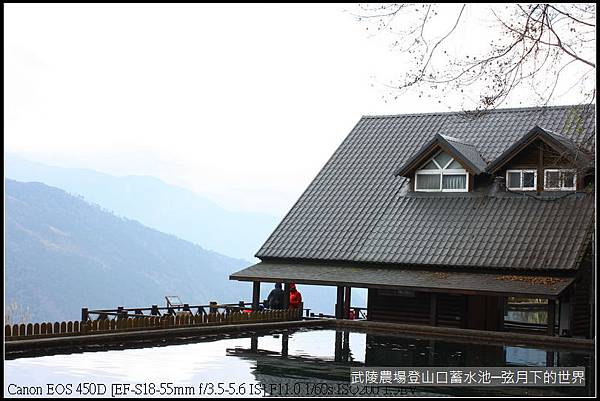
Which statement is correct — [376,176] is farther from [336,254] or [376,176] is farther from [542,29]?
[542,29]

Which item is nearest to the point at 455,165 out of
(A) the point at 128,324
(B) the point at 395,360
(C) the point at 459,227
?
(C) the point at 459,227

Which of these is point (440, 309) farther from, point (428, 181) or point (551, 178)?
point (551, 178)

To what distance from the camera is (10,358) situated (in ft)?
61.1

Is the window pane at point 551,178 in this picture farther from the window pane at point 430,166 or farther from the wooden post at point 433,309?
the wooden post at point 433,309

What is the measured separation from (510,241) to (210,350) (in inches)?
493

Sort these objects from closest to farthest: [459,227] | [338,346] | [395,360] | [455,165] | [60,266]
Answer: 1. [395,360]
2. [338,346]
3. [459,227]
4. [455,165]
5. [60,266]

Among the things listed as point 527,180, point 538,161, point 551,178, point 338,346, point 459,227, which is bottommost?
point 338,346

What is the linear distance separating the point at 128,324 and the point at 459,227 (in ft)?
42.9

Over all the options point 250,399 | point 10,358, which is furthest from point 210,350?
point 250,399

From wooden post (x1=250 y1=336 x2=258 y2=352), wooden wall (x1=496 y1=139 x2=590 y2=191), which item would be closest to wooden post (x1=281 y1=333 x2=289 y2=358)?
wooden post (x1=250 y1=336 x2=258 y2=352)

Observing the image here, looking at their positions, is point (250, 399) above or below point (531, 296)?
below

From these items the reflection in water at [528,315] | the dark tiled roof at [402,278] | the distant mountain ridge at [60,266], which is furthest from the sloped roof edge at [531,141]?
the distant mountain ridge at [60,266]

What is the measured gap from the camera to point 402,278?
3070cm

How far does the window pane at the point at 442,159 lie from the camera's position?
111 ft
